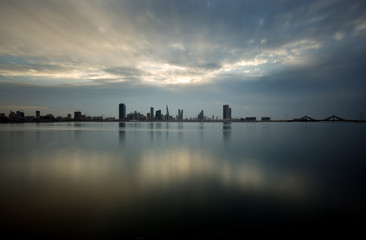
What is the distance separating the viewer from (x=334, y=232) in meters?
6.20


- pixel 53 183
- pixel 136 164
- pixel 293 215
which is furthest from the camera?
pixel 136 164

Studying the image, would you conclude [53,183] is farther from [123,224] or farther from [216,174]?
[216,174]

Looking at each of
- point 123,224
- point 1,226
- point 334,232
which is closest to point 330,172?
point 334,232

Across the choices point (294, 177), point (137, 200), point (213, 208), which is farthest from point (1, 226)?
point (294, 177)

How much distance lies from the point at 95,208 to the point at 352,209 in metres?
12.1

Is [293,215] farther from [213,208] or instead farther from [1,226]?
[1,226]

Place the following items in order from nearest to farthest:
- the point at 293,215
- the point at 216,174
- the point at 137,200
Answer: the point at 293,215 < the point at 137,200 < the point at 216,174

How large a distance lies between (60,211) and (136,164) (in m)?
9.81

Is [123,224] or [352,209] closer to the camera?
[123,224]

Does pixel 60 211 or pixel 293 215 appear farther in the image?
pixel 60 211

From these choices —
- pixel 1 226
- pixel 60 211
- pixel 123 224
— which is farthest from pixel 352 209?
pixel 1 226

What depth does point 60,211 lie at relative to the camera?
830cm

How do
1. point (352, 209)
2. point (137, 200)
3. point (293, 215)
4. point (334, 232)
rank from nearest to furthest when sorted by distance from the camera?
point (334, 232)
point (293, 215)
point (352, 209)
point (137, 200)

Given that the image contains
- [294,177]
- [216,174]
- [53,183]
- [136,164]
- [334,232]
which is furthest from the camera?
[136,164]
